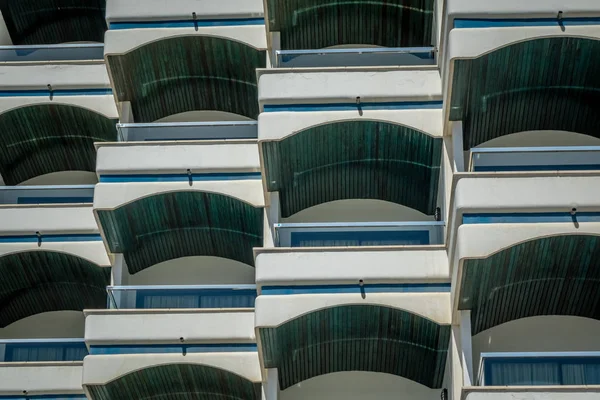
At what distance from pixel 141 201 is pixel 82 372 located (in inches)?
141

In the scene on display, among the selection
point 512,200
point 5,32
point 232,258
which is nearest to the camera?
point 512,200

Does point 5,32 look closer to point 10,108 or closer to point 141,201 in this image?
point 10,108

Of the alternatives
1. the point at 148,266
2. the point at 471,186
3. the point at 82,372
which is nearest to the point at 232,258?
the point at 148,266

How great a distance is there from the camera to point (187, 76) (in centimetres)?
3338

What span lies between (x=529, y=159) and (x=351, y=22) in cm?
633

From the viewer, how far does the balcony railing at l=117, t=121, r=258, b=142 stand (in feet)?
106

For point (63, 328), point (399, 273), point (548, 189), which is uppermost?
point (548, 189)

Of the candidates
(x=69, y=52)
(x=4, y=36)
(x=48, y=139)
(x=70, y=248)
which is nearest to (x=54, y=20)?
(x=4, y=36)

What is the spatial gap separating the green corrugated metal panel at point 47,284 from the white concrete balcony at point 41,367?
185cm

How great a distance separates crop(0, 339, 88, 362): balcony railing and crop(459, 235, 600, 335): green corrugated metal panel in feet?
23.9

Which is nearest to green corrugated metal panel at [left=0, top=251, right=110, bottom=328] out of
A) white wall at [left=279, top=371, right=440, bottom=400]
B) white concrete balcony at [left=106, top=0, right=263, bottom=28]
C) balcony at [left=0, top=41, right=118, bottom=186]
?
balcony at [left=0, top=41, right=118, bottom=186]

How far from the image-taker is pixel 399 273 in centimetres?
2872

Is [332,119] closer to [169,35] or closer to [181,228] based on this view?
[181,228]

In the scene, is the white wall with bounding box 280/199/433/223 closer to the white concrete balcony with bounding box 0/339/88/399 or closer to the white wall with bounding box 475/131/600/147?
the white wall with bounding box 475/131/600/147
